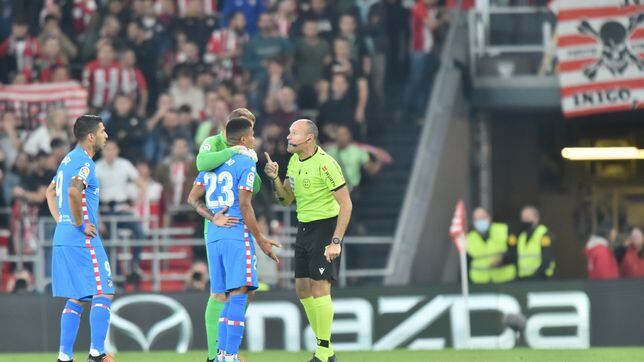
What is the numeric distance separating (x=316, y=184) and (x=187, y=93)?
10.2 m

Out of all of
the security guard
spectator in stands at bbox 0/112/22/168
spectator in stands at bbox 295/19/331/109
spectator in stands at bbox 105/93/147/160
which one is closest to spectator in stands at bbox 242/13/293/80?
spectator in stands at bbox 295/19/331/109

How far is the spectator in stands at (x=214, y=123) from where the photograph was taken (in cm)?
2402

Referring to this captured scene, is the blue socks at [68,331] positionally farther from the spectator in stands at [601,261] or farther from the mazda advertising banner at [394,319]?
the spectator in stands at [601,261]

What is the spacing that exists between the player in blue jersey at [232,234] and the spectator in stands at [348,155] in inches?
342

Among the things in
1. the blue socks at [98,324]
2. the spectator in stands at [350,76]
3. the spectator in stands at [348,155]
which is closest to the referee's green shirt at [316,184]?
the blue socks at [98,324]

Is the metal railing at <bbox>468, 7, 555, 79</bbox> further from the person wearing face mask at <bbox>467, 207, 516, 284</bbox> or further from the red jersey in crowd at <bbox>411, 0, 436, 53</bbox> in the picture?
the person wearing face mask at <bbox>467, 207, 516, 284</bbox>

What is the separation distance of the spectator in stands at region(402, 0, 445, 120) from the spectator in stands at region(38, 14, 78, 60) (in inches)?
200

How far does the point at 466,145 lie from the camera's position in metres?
28.2

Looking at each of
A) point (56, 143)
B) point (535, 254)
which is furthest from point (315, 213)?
point (56, 143)

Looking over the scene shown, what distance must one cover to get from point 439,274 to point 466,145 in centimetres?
264

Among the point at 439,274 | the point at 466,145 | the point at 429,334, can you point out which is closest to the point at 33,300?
the point at 429,334

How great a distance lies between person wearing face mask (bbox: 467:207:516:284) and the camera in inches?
890

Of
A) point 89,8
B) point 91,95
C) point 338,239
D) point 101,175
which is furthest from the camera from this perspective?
point 89,8

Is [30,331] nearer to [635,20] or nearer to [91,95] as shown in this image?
[91,95]
